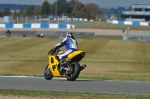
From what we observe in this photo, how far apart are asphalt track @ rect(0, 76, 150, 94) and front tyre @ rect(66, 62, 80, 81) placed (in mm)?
160

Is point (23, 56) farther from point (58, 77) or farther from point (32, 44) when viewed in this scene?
point (58, 77)

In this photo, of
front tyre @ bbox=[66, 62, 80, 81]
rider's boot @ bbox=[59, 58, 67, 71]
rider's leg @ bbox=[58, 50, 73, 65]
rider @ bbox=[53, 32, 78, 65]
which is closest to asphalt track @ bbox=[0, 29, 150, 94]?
front tyre @ bbox=[66, 62, 80, 81]

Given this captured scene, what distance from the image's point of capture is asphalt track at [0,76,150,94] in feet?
43.4

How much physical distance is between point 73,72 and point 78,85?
1.14 m

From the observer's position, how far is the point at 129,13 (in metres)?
160

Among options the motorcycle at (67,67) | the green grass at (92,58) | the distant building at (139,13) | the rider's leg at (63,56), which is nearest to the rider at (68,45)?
the rider's leg at (63,56)

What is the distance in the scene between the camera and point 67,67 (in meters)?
15.6

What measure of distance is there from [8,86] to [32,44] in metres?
35.0

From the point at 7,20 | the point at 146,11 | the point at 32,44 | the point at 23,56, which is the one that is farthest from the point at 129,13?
the point at 23,56

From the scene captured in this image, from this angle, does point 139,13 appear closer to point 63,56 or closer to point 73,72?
point 63,56

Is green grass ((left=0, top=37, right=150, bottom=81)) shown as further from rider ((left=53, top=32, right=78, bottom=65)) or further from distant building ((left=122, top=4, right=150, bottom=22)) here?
distant building ((left=122, top=4, right=150, bottom=22))

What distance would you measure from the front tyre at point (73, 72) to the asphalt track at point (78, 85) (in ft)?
0.52

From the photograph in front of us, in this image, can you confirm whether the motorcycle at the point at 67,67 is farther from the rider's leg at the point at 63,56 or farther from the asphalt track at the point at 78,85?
the asphalt track at the point at 78,85

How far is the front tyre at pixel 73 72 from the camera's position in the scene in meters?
15.3
